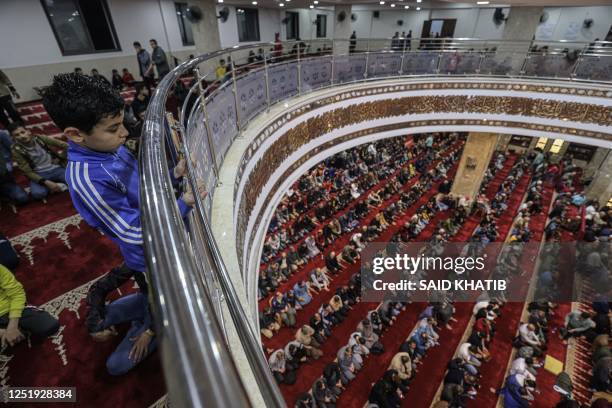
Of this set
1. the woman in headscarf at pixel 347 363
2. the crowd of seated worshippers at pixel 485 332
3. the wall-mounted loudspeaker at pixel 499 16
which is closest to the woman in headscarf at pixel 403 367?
the crowd of seated worshippers at pixel 485 332

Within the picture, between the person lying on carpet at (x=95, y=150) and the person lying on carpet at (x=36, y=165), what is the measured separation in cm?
266

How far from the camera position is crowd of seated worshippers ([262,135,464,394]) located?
582cm

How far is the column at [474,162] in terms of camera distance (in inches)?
468

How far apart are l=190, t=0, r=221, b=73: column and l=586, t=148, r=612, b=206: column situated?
1569 cm

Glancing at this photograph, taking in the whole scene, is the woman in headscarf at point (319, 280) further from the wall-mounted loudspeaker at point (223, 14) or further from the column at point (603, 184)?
the column at point (603, 184)

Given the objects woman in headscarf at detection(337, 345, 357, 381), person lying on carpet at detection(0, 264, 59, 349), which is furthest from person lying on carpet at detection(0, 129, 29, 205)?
woman in headscarf at detection(337, 345, 357, 381)

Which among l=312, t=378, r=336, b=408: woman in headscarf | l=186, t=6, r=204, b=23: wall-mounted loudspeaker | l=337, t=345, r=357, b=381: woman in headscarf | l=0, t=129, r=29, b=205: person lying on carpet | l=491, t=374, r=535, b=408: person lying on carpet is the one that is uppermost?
l=186, t=6, r=204, b=23: wall-mounted loudspeaker

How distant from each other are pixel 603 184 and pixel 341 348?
536 inches

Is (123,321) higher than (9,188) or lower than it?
lower

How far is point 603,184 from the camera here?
1224 centimetres

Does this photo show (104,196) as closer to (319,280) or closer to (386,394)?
(386,394)

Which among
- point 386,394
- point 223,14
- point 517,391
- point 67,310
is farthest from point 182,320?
point 223,14

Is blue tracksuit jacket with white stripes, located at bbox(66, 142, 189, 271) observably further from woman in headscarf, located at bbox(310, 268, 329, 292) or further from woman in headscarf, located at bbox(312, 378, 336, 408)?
woman in headscarf, located at bbox(310, 268, 329, 292)

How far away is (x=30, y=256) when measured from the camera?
2.56 meters
